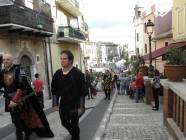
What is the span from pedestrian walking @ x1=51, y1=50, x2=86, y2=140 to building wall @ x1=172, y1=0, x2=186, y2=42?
15.8 metres

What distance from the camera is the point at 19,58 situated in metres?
22.1

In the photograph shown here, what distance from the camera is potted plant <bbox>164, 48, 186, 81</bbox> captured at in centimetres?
898

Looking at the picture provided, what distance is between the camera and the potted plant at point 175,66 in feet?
29.5

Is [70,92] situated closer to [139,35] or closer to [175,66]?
[175,66]

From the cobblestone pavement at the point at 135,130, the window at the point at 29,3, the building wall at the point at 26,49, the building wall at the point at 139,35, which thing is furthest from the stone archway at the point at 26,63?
the building wall at the point at 139,35

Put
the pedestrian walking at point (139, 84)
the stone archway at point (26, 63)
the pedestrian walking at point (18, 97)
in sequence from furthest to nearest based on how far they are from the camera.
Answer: the stone archway at point (26, 63), the pedestrian walking at point (139, 84), the pedestrian walking at point (18, 97)

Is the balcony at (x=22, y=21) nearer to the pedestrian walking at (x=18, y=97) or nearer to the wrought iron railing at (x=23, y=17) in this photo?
the wrought iron railing at (x=23, y=17)

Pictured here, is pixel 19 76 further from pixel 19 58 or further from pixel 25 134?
pixel 19 58

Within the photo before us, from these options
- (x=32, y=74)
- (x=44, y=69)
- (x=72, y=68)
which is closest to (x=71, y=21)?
(x=44, y=69)

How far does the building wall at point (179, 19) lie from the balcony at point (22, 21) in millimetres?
7914

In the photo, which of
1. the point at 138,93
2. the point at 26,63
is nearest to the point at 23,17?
the point at 26,63

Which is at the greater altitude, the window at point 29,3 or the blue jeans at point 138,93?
the window at point 29,3

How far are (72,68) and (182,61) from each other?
3.31 m

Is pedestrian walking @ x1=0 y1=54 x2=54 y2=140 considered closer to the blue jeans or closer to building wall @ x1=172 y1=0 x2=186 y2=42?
the blue jeans
